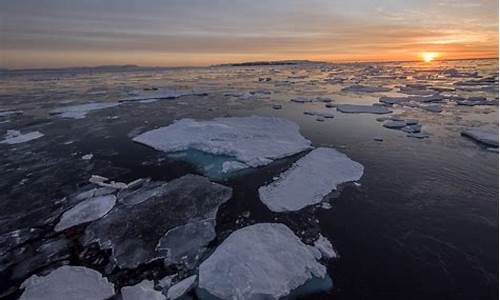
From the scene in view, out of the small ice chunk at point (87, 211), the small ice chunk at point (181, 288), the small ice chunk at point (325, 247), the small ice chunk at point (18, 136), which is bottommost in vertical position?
the small ice chunk at point (325, 247)

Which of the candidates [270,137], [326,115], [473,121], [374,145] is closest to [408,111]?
[473,121]

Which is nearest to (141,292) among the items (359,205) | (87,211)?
(87,211)

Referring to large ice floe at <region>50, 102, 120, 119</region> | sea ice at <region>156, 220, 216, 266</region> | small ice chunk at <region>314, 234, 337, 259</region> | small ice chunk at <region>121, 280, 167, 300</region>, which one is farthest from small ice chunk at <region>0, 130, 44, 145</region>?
small ice chunk at <region>314, 234, 337, 259</region>

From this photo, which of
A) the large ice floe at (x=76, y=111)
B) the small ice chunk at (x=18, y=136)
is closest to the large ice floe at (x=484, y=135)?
the small ice chunk at (x=18, y=136)

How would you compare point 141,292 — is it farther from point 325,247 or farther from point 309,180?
point 309,180

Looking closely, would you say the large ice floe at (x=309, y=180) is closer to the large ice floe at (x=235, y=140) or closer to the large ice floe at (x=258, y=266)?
the large ice floe at (x=235, y=140)

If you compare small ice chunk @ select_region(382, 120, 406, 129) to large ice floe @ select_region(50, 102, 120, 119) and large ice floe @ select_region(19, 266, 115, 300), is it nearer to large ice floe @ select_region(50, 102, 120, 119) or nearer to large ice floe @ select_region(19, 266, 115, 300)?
large ice floe @ select_region(19, 266, 115, 300)

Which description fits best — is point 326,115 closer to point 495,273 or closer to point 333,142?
point 333,142
